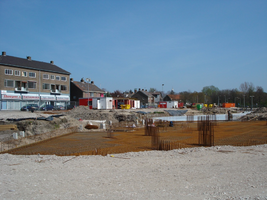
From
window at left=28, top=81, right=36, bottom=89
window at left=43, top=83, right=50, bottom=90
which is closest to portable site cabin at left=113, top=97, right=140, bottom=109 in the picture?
window at left=43, top=83, right=50, bottom=90

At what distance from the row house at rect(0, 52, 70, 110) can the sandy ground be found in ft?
126

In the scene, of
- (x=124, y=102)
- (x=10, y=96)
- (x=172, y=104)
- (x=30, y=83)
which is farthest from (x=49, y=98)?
(x=172, y=104)

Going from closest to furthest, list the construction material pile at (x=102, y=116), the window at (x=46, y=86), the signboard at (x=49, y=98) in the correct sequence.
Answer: the construction material pile at (x=102, y=116), the signboard at (x=49, y=98), the window at (x=46, y=86)

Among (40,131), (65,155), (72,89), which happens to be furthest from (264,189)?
(72,89)

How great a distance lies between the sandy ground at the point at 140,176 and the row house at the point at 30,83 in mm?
38376

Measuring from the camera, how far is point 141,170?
9.04m

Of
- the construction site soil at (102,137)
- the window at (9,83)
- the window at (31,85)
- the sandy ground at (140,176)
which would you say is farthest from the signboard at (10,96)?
the sandy ground at (140,176)

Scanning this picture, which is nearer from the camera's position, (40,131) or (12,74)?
(40,131)

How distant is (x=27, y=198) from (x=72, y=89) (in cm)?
6187

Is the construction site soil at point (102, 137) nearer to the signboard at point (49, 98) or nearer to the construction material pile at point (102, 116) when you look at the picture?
the construction material pile at point (102, 116)

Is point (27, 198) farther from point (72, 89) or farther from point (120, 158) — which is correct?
point (72, 89)

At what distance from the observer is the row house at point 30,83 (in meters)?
45.5

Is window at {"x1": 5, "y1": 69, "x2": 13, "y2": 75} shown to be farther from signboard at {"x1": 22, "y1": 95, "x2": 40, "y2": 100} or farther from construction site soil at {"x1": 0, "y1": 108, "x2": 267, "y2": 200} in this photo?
construction site soil at {"x1": 0, "y1": 108, "x2": 267, "y2": 200}

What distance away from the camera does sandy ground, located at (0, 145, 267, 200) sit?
6.36 meters
